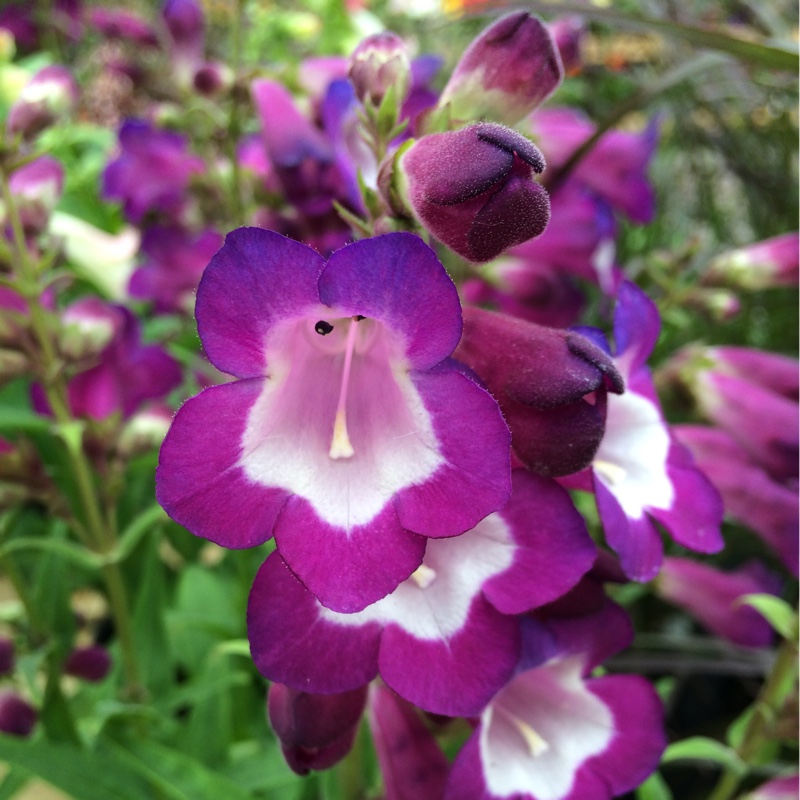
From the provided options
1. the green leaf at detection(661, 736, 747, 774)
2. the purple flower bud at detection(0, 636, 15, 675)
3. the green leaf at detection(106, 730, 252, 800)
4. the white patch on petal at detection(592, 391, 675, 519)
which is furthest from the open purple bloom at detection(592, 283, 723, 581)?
the purple flower bud at detection(0, 636, 15, 675)

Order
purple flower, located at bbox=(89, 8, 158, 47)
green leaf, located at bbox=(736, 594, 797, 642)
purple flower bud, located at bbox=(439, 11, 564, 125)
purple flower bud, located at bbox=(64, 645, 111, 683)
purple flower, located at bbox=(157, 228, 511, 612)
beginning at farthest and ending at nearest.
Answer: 1. purple flower, located at bbox=(89, 8, 158, 47)
2. purple flower bud, located at bbox=(64, 645, 111, 683)
3. green leaf, located at bbox=(736, 594, 797, 642)
4. purple flower bud, located at bbox=(439, 11, 564, 125)
5. purple flower, located at bbox=(157, 228, 511, 612)

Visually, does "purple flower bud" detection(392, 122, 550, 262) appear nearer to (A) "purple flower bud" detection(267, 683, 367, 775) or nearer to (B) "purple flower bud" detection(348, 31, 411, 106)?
(B) "purple flower bud" detection(348, 31, 411, 106)

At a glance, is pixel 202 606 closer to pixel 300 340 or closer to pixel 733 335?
pixel 300 340

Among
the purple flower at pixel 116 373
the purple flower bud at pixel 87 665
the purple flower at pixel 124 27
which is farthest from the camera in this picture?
the purple flower at pixel 124 27

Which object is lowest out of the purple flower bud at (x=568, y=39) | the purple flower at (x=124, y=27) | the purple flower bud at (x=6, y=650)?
the purple flower bud at (x=6, y=650)

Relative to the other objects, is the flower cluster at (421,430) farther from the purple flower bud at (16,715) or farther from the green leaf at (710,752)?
the green leaf at (710,752)

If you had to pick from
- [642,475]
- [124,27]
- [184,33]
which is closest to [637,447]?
[642,475]

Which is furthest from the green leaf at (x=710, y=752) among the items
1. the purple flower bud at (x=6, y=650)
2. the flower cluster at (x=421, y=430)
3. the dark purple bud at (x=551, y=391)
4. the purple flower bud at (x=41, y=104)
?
the purple flower bud at (x=41, y=104)
